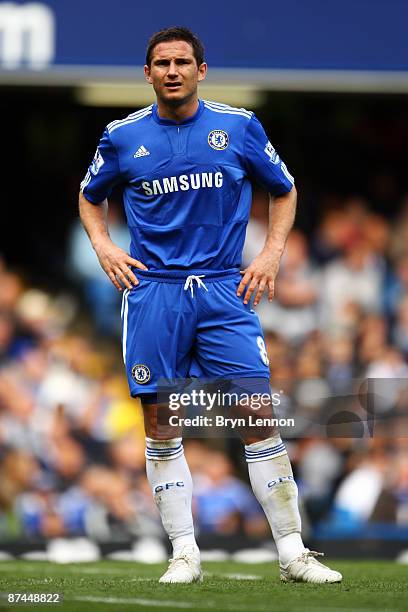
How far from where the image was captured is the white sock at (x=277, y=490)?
5539 millimetres

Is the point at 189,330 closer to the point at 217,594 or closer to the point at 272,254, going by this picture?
the point at 272,254

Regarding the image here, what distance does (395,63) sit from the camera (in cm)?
1054

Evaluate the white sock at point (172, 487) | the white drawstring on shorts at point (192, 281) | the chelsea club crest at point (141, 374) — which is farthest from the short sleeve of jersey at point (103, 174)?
the white sock at point (172, 487)

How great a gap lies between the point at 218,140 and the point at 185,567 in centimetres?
178

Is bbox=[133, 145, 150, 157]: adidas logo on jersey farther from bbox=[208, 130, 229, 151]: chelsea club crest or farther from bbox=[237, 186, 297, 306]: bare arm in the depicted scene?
bbox=[237, 186, 297, 306]: bare arm

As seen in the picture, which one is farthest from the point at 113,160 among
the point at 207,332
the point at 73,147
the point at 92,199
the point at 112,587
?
the point at 73,147

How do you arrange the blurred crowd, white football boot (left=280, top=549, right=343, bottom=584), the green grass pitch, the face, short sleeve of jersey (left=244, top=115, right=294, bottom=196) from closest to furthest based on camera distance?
the green grass pitch → white football boot (left=280, top=549, right=343, bottom=584) → the face → short sleeve of jersey (left=244, top=115, right=294, bottom=196) → the blurred crowd

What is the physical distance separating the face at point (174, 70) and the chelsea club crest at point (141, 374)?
43.8 inches

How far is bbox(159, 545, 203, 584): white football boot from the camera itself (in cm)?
556

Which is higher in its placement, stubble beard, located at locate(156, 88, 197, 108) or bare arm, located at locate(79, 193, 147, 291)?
stubble beard, located at locate(156, 88, 197, 108)

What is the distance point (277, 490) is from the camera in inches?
220

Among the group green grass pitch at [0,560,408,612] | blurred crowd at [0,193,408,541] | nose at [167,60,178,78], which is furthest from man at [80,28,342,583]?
blurred crowd at [0,193,408,541]

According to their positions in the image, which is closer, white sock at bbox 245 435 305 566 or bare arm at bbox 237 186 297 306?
white sock at bbox 245 435 305 566

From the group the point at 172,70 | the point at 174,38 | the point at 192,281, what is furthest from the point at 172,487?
the point at 174,38
